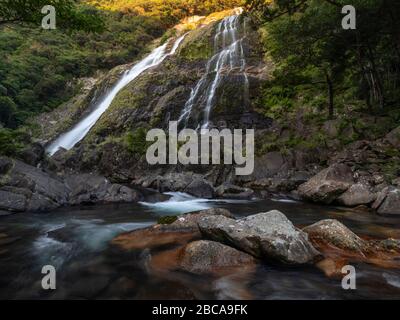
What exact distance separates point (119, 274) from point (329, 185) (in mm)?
8734

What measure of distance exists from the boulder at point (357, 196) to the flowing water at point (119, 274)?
72.0 inches

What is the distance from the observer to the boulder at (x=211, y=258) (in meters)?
5.77

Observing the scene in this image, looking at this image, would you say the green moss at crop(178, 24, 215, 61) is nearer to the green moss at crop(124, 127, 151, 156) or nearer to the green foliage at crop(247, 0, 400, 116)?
the green foliage at crop(247, 0, 400, 116)

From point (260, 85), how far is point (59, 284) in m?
20.2

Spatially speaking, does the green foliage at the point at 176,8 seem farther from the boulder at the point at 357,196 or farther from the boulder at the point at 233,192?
the boulder at the point at 357,196

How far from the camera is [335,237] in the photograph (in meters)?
6.78

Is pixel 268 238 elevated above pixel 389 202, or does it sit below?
above

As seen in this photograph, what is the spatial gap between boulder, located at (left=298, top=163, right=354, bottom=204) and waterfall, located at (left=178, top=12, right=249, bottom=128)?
909 centimetres

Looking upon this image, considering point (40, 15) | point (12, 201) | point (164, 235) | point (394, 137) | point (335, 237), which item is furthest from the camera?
point (394, 137)

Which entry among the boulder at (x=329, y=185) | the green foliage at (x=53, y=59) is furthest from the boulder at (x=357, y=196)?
the green foliage at (x=53, y=59)

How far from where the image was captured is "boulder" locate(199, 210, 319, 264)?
5848 mm

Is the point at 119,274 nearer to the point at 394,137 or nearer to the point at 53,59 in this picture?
the point at 394,137

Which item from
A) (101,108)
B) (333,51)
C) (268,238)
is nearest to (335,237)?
(268,238)

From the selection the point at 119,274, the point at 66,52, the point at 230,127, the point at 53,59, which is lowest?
the point at 119,274
